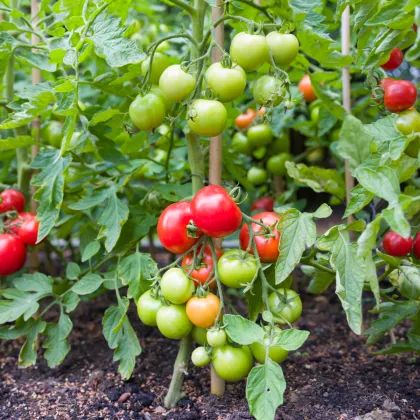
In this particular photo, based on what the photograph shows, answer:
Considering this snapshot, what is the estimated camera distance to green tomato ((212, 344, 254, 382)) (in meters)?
0.96

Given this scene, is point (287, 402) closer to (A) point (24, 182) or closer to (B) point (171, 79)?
(B) point (171, 79)

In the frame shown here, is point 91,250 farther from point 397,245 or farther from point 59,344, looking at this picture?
point 397,245

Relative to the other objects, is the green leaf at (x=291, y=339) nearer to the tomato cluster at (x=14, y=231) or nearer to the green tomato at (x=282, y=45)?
the green tomato at (x=282, y=45)

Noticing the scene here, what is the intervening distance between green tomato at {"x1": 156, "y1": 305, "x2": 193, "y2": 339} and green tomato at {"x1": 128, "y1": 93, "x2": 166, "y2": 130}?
14.3 inches

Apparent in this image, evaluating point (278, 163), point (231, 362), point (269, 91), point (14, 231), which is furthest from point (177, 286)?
point (278, 163)

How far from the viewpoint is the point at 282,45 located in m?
0.96

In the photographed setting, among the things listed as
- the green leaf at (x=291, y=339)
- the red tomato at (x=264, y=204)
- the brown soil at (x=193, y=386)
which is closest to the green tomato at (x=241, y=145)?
the red tomato at (x=264, y=204)

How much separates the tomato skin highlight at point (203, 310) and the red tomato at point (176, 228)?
12 cm

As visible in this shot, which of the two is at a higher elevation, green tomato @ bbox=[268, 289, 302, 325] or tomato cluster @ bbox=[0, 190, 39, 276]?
green tomato @ bbox=[268, 289, 302, 325]

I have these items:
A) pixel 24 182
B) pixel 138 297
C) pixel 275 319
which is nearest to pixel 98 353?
pixel 138 297

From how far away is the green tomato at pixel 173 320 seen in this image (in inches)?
38.6

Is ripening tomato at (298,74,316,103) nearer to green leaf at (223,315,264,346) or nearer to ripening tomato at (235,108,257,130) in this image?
ripening tomato at (235,108,257,130)

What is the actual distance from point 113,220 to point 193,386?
435mm

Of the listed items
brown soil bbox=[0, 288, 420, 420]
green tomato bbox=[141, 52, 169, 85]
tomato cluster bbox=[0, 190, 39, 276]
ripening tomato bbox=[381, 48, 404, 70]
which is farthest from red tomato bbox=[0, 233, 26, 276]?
ripening tomato bbox=[381, 48, 404, 70]
